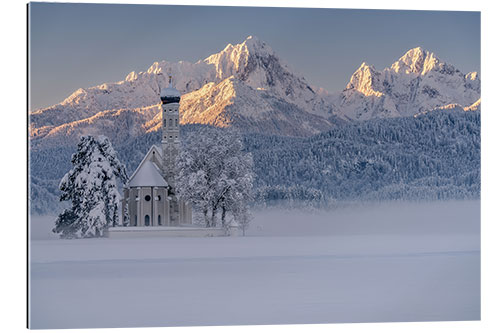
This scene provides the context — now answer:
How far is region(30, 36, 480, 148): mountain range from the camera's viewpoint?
1906 cm

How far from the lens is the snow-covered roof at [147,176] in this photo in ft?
69.4

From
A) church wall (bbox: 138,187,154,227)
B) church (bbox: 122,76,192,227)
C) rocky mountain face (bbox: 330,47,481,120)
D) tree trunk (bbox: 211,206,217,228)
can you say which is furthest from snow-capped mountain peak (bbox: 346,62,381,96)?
church wall (bbox: 138,187,154,227)

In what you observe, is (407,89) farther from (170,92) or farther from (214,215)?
(170,92)

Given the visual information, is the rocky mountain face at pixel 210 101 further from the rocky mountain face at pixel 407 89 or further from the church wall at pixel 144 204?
the church wall at pixel 144 204

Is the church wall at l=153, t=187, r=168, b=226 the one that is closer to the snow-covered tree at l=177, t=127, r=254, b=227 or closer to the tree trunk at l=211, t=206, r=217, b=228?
the snow-covered tree at l=177, t=127, r=254, b=227

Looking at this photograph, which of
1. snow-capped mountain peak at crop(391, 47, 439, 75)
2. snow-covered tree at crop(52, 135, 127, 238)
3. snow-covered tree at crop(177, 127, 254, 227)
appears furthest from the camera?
snow-covered tree at crop(177, 127, 254, 227)

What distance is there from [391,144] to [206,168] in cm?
502

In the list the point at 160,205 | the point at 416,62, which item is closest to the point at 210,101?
the point at 160,205

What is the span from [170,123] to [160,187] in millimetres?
3195

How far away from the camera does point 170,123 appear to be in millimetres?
20312

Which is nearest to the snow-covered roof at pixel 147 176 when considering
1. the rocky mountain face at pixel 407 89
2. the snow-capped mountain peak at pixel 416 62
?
the rocky mountain face at pixel 407 89

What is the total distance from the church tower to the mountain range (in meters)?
0.16

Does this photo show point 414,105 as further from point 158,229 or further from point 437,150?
point 158,229
